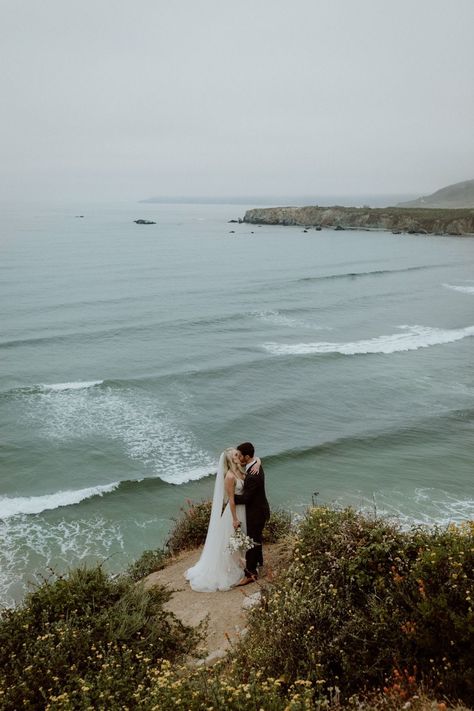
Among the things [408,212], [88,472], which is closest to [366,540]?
[88,472]

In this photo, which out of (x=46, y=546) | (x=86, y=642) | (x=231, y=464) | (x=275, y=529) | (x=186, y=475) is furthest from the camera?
(x=186, y=475)

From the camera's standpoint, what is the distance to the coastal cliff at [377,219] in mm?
114500

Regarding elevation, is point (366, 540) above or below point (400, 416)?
above

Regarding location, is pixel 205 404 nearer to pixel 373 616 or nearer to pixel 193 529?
pixel 193 529

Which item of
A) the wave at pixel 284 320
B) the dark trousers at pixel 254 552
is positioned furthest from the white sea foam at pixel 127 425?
the wave at pixel 284 320

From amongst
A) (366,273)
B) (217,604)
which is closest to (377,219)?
(366,273)

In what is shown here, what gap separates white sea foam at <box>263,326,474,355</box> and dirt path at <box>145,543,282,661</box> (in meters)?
20.3

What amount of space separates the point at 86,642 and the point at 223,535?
260cm

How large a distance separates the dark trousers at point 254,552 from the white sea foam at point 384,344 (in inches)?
813

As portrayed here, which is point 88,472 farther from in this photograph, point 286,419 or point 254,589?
point 254,589

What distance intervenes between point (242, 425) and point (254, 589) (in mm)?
12184

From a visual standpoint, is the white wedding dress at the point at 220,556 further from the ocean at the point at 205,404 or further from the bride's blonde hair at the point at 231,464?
the ocean at the point at 205,404

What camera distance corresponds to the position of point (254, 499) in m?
7.95

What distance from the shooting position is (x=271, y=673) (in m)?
5.39
